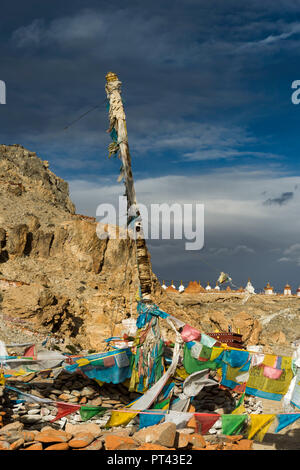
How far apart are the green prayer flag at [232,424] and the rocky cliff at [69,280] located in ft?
51.2

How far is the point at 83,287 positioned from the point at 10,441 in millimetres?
28139

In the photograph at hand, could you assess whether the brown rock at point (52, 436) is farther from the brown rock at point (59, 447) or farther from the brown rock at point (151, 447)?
the brown rock at point (151, 447)

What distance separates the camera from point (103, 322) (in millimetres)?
31266

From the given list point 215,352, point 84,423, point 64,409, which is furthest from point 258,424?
point 64,409

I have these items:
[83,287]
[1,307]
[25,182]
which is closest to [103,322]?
[83,287]

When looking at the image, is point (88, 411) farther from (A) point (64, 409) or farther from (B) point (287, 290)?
(B) point (287, 290)

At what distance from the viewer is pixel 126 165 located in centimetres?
1250

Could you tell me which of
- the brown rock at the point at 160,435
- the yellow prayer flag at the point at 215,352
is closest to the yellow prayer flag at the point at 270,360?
the yellow prayer flag at the point at 215,352

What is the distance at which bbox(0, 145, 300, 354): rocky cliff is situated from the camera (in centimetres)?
2652

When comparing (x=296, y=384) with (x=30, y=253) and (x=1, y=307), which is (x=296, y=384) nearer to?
(x=1, y=307)

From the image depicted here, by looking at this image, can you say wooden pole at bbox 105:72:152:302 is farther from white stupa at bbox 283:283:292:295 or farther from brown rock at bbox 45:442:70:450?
white stupa at bbox 283:283:292:295

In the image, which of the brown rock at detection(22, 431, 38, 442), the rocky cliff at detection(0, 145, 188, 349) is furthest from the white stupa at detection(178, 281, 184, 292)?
the brown rock at detection(22, 431, 38, 442)

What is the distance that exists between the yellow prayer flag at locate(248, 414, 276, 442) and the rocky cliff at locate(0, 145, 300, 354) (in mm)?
16051

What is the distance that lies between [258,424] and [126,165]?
760 cm
